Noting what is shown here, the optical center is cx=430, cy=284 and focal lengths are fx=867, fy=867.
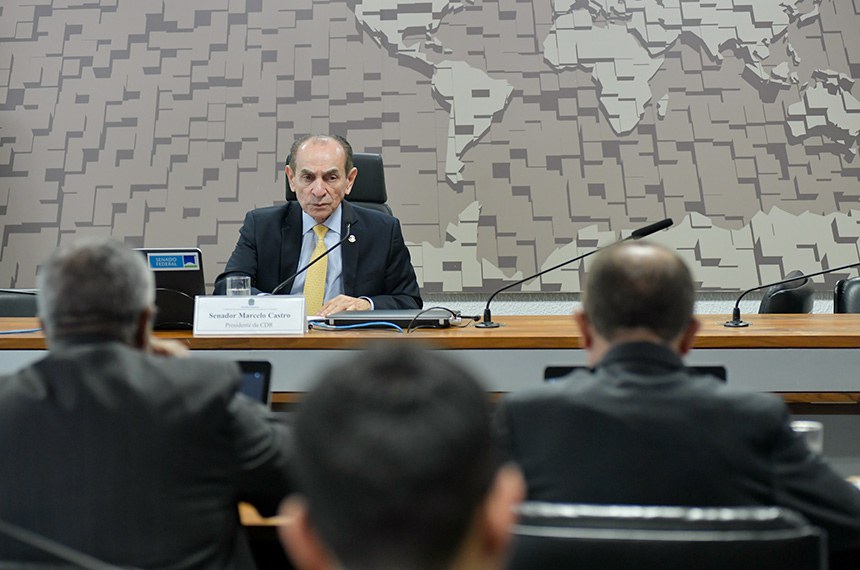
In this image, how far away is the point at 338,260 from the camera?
10.7 feet

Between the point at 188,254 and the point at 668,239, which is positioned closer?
the point at 188,254

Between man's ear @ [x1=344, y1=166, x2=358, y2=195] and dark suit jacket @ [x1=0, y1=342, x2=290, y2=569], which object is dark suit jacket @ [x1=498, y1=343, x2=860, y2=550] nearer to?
dark suit jacket @ [x1=0, y1=342, x2=290, y2=569]

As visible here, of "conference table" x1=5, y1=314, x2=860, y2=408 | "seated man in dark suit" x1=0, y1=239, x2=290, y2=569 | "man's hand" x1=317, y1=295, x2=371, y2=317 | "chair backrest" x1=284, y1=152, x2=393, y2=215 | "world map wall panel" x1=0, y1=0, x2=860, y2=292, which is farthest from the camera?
"world map wall panel" x1=0, y1=0, x2=860, y2=292

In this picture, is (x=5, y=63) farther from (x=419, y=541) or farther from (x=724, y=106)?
(x=419, y=541)

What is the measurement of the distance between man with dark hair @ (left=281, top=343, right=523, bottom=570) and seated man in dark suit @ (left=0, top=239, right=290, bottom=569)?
532 mm

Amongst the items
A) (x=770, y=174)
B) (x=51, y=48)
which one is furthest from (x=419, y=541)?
(x=51, y=48)

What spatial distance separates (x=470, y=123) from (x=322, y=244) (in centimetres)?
117

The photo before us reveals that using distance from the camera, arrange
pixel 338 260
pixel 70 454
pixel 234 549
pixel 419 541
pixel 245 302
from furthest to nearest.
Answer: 1. pixel 338 260
2. pixel 245 302
3. pixel 234 549
4. pixel 70 454
5. pixel 419 541

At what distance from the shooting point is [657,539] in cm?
87

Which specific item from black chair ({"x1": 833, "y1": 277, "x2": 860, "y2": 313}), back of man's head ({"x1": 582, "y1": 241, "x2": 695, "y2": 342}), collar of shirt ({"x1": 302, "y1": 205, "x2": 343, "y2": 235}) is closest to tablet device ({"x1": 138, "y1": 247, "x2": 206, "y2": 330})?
collar of shirt ({"x1": 302, "y1": 205, "x2": 343, "y2": 235})

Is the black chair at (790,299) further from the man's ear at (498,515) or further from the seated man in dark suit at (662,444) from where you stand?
the man's ear at (498,515)

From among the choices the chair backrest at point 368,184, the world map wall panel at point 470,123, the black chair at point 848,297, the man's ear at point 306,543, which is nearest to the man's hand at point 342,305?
the chair backrest at point 368,184

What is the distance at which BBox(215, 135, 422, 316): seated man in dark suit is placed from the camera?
3.21 m

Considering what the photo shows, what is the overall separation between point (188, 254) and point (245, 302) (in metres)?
0.24
